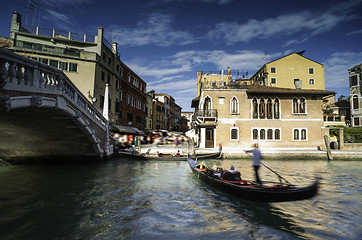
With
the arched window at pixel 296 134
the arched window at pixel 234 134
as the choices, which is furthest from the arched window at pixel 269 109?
the arched window at pixel 234 134

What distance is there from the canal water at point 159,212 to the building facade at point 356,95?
2331 centimetres

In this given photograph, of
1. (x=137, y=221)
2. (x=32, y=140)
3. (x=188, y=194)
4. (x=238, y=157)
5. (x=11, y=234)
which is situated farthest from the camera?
(x=238, y=157)

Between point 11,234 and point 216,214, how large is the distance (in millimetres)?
4633

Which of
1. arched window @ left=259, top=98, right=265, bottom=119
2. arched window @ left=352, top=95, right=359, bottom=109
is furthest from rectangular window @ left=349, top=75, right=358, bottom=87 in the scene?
arched window @ left=259, top=98, right=265, bottom=119

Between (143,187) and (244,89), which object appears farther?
(244,89)

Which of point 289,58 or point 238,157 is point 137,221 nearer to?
point 238,157

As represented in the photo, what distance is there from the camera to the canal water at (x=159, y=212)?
14.5 feet

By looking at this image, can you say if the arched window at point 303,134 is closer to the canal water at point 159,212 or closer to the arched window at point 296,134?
the arched window at point 296,134

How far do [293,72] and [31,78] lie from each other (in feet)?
95.4

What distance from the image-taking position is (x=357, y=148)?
1797 centimetres

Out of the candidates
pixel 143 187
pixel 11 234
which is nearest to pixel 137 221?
pixel 11 234

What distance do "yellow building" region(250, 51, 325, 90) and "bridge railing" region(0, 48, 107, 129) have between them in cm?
2484

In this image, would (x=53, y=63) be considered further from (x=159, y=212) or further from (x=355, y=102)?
(x=355, y=102)

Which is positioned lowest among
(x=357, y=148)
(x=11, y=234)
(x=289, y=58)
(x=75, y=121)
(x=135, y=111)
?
(x=11, y=234)
